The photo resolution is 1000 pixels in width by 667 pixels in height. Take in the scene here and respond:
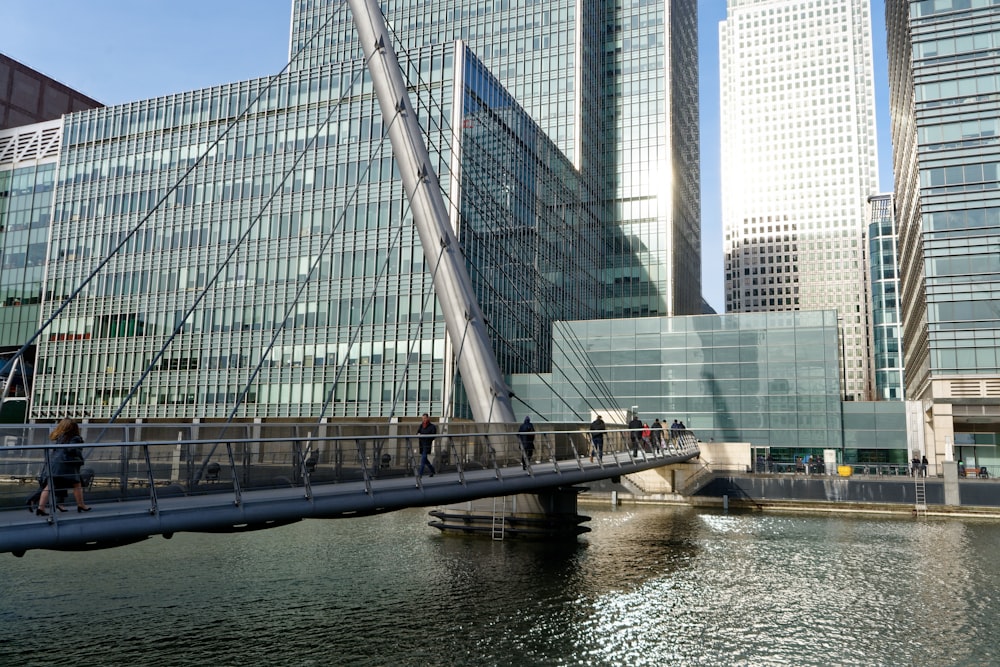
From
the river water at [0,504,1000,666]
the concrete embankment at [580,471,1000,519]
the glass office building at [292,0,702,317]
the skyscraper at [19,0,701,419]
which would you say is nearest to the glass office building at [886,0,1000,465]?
the concrete embankment at [580,471,1000,519]

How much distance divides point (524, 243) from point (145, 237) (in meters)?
32.6

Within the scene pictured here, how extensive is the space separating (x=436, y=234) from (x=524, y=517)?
35.3 feet

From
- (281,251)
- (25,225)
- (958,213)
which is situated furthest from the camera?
(25,225)

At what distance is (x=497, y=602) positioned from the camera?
2017cm

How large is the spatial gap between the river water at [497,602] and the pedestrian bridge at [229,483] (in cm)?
306

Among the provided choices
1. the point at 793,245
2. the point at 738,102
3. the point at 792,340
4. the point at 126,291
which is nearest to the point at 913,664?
the point at 792,340

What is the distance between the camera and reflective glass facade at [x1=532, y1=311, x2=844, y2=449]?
5841 centimetres

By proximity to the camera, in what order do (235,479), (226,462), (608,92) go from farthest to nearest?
(608,92)
(226,462)
(235,479)

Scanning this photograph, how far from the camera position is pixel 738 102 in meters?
192

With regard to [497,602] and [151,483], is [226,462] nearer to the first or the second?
[151,483]

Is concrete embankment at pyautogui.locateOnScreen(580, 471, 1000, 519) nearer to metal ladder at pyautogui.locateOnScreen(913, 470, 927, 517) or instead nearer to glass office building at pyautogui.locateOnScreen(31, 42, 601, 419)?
metal ladder at pyautogui.locateOnScreen(913, 470, 927, 517)

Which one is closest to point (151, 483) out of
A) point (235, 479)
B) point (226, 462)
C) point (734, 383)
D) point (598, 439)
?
point (235, 479)

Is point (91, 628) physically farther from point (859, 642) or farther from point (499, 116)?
point (499, 116)

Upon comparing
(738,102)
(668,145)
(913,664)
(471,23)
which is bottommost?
(913,664)
